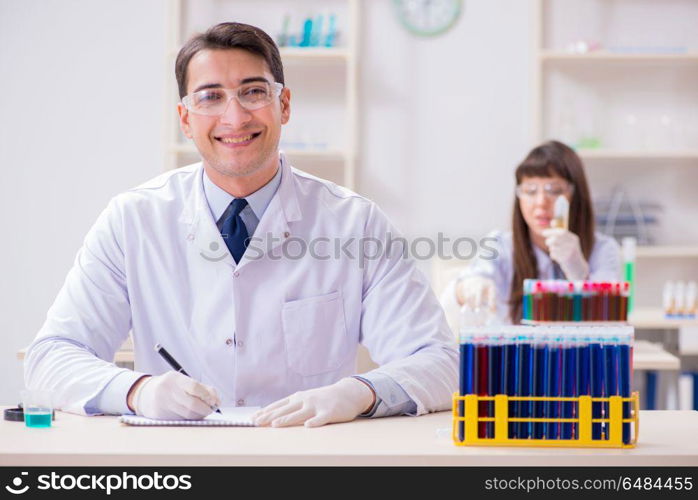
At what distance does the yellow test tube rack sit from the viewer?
1.42 m

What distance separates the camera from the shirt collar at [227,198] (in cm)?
212

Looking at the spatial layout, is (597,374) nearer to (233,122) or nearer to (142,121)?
(233,122)

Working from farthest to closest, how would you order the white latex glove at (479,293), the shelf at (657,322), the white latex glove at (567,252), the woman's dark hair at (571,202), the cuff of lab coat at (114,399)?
the shelf at (657,322) < the woman's dark hair at (571,202) < the white latex glove at (567,252) < the white latex glove at (479,293) < the cuff of lab coat at (114,399)

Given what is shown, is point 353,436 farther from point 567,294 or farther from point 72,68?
point 72,68

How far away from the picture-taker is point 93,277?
6.66 ft

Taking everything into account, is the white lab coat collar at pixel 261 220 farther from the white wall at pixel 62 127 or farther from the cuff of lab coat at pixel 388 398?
the white wall at pixel 62 127

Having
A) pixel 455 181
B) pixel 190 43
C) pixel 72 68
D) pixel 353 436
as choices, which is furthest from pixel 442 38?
pixel 353 436

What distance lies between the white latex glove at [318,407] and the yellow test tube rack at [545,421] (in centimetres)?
25

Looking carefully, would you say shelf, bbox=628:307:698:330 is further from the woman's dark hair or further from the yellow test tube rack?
the yellow test tube rack

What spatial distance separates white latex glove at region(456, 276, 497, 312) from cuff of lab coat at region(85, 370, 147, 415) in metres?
1.80

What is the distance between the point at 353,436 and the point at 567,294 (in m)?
0.54

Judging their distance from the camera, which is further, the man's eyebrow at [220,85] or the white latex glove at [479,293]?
the white latex glove at [479,293]

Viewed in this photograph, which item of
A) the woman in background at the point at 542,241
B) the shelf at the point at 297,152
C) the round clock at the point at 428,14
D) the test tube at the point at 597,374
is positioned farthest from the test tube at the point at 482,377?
the round clock at the point at 428,14

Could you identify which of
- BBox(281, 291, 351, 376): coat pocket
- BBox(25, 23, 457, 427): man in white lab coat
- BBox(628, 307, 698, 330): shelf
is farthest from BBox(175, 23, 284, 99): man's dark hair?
BBox(628, 307, 698, 330): shelf
